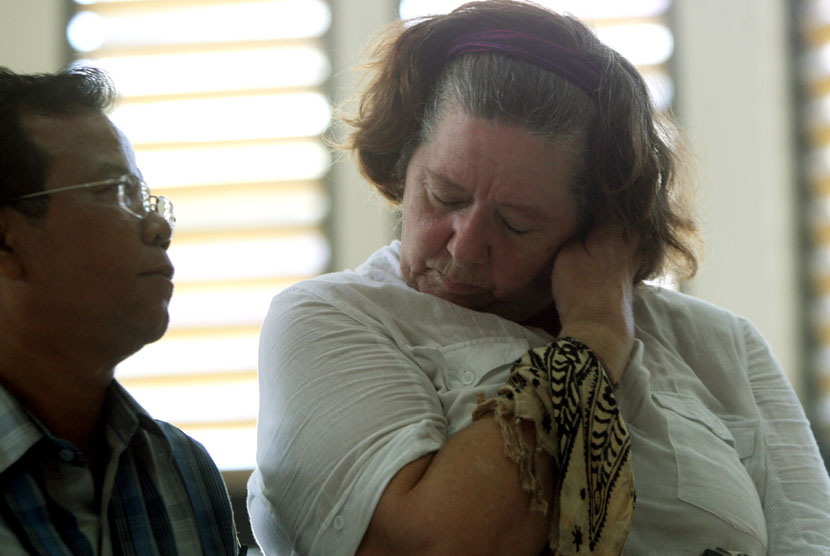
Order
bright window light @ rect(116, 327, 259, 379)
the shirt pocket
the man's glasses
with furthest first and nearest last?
bright window light @ rect(116, 327, 259, 379) < the shirt pocket < the man's glasses

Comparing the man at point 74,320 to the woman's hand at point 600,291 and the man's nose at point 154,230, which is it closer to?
the man's nose at point 154,230

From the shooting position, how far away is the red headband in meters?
1.52

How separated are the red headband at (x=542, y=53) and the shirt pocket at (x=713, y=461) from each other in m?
0.58

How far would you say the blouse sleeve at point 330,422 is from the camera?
118 cm

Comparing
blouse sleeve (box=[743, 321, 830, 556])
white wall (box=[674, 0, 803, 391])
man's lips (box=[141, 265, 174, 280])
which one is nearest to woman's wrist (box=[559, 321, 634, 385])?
blouse sleeve (box=[743, 321, 830, 556])

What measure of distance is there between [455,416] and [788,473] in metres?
0.65

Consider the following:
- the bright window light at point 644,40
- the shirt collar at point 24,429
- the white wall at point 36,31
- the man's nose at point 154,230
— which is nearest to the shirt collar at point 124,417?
the shirt collar at point 24,429

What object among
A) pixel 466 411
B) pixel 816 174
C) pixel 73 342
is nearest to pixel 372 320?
pixel 466 411

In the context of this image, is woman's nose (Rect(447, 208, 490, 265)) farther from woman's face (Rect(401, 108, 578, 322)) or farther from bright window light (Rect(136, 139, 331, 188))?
bright window light (Rect(136, 139, 331, 188))

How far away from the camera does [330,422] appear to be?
123cm

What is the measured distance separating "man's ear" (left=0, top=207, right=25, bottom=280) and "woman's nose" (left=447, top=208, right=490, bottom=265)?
0.69 meters

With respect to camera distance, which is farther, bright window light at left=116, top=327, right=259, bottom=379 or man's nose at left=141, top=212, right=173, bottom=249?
bright window light at left=116, top=327, right=259, bottom=379

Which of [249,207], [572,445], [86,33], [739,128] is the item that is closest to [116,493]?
[572,445]

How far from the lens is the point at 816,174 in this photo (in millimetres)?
2898
